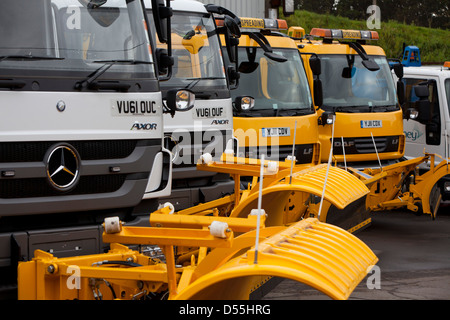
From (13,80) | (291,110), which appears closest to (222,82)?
(291,110)

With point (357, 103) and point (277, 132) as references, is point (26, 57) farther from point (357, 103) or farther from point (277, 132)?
point (357, 103)

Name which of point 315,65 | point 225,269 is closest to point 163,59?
point 225,269

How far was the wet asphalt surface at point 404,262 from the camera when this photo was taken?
24.5 ft

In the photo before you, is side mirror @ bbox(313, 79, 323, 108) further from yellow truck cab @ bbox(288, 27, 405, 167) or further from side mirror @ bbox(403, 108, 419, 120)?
side mirror @ bbox(403, 108, 419, 120)

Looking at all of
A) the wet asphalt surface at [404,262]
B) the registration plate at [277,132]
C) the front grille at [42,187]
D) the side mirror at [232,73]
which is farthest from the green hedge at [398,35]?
the front grille at [42,187]

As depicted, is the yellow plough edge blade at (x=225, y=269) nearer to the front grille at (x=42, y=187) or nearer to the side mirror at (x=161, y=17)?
the front grille at (x=42, y=187)

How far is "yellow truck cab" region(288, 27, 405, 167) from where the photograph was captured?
1238 centimetres

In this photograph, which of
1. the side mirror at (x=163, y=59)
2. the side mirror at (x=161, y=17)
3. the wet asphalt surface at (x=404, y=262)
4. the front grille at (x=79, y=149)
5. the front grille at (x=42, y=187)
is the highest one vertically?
the side mirror at (x=161, y=17)

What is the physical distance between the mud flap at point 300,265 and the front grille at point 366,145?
784 centimetres

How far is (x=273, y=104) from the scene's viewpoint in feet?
36.3

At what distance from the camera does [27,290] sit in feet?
16.0

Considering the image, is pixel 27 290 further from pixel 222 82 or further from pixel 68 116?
pixel 222 82

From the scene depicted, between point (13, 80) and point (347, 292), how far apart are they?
2582 millimetres

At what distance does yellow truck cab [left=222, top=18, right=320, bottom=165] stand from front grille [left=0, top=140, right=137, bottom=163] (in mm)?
4900
